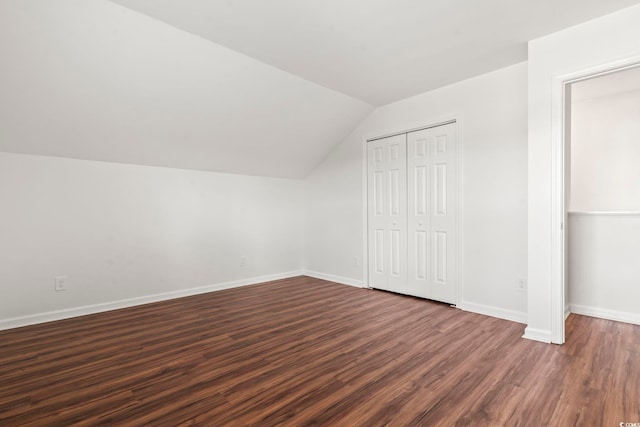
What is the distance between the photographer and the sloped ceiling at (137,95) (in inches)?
93.7

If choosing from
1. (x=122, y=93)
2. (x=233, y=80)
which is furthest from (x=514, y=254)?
(x=122, y=93)

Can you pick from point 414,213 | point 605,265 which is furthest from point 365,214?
point 605,265

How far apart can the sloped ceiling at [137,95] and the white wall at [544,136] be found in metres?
2.20

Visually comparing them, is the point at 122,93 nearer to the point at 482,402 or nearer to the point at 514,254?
the point at 482,402

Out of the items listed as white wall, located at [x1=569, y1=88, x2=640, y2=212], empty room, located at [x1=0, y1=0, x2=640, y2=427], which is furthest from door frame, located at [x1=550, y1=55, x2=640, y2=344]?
white wall, located at [x1=569, y1=88, x2=640, y2=212]

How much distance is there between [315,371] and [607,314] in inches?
125

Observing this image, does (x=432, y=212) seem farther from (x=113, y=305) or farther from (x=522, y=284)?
(x=113, y=305)

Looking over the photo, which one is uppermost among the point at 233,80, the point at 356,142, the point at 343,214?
the point at 233,80

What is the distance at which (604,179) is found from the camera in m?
3.97

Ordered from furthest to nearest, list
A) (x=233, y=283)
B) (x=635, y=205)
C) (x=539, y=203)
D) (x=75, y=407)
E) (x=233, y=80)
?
1. (x=233, y=283)
2. (x=635, y=205)
3. (x=233, y=80)
4. (x=539, y=203)
5. (x=75, y=407)

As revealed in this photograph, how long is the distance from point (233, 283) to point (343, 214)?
207cm

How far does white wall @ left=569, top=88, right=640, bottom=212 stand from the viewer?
3721 mm

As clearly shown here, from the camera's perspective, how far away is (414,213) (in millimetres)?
4039

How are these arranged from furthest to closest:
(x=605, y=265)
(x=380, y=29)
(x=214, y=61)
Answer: (x=605, y=265), (x=214, y=61), (x=380, y=29)
